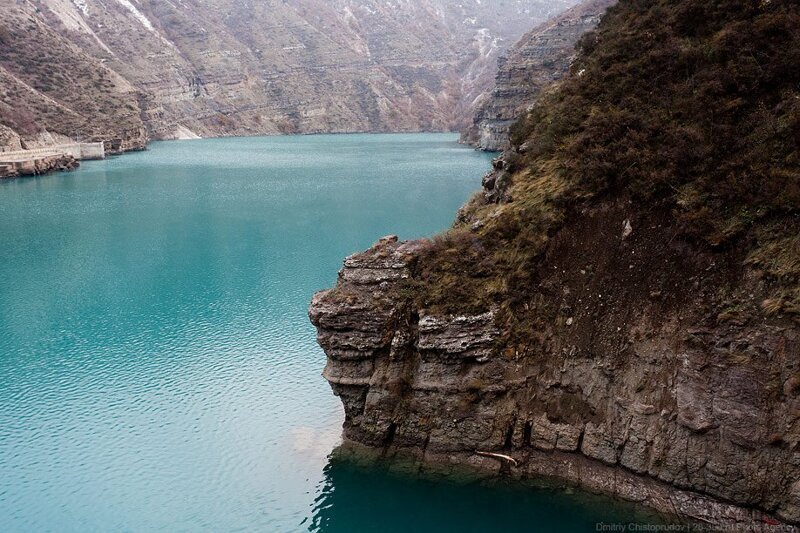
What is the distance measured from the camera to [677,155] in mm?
20453

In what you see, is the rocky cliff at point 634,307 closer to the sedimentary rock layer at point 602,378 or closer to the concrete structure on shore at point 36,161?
the sedimentary rock layer at point 602,378

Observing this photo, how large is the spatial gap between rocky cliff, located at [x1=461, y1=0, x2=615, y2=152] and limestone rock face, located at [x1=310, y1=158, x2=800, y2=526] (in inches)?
4474

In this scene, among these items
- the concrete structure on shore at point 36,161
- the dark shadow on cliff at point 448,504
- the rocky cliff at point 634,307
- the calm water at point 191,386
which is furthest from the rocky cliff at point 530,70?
the dark shadow on cliff at point 448,504

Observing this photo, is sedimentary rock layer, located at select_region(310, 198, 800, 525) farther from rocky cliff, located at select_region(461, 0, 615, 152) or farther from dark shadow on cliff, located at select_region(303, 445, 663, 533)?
rocky cliff, located at select_region(461, 0, 615, 152)

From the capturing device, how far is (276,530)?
19.2 metres

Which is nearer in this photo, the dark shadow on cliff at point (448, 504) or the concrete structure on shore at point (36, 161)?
the dark shadow on cliff at point (448, 504)

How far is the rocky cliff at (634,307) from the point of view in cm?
1758

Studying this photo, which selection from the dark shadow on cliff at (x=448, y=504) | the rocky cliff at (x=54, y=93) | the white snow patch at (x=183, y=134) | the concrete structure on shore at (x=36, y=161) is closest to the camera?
the dark shadow on cliff at (x=448, y=504)

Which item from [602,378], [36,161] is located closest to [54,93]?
[36,161]

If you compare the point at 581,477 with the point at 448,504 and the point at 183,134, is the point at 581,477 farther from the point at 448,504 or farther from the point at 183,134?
the point at 183,134

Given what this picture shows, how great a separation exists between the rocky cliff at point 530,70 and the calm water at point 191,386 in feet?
246

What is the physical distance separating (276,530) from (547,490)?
26.4 ft

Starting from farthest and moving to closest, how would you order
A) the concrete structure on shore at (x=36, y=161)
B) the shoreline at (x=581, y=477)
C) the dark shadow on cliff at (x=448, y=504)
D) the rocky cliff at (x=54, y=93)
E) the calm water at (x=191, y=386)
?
the rocky cliff at (x=54, y=93) < the concrete structure on shore at (x=36, y=161) < the calm water at (x=191, y=386) < the dark shadow on cliff at (x=448, y=504) < the shoreline at (x=581, y=477)

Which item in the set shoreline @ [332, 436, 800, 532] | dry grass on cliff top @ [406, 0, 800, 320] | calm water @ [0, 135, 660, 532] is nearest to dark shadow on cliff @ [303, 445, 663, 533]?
calm water @ [0, 135, 660, 532]
